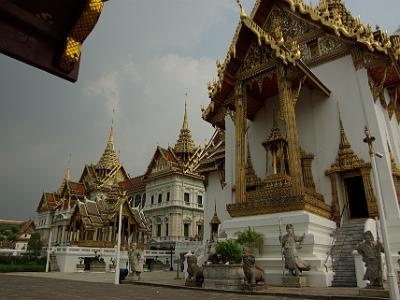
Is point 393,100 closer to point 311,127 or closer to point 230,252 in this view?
point 311,127

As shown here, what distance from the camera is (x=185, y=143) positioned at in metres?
40.4

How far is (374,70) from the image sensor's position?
1139 centimetres

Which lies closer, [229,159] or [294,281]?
[294,281]

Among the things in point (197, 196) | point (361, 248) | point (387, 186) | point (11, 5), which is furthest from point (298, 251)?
point (197, 196)

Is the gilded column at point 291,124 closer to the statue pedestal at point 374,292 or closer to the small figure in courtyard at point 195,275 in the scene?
the small figure in courtyard at point 195,275

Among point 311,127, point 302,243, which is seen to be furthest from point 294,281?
point 311,127

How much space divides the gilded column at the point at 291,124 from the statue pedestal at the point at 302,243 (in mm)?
913

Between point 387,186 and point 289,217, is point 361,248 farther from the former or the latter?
point 387,186

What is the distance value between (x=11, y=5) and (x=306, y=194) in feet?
29.4

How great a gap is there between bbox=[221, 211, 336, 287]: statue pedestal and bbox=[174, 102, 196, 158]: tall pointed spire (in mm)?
29572

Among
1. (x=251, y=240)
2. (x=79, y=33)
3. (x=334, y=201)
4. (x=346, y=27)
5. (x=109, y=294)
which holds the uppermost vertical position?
(x=346, y=27)

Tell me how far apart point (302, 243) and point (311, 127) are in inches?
200

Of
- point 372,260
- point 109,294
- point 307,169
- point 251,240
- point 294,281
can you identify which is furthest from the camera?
point 307,169

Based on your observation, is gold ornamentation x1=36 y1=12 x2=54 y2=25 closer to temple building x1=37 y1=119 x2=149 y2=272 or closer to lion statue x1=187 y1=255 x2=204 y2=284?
lion statue x1=187 y1=255 x2=204 y2=284
